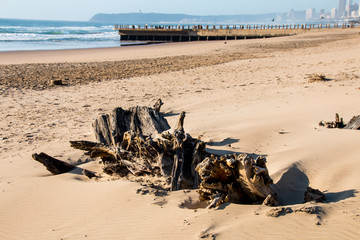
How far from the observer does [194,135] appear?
264 inches

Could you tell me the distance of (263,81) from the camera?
12211 mm

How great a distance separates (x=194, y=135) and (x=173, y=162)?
7.23ft

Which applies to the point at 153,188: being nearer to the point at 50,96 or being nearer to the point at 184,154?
the point at 184,154

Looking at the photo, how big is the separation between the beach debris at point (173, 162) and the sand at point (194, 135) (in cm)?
25

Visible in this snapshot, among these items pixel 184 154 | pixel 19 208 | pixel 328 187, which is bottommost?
pixel 19 208

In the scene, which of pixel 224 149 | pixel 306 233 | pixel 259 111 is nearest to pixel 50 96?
pixel 259 111

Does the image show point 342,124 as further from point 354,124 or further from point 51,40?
point 51,40

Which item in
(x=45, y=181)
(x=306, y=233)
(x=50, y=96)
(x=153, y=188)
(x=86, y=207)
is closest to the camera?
(x=306, y=233)

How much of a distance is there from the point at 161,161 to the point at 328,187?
81.4 inches

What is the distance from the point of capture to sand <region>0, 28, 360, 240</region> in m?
3.47

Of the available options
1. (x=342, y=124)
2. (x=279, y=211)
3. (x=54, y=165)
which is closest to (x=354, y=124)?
(x=342, y=124)

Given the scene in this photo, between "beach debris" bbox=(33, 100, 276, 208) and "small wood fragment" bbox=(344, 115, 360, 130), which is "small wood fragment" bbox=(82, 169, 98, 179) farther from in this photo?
"small wood fragment" bbox=(344, 115, 360, 130)

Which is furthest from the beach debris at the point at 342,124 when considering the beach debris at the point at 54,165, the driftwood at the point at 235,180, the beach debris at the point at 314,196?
the beach debris at the point at 54,165

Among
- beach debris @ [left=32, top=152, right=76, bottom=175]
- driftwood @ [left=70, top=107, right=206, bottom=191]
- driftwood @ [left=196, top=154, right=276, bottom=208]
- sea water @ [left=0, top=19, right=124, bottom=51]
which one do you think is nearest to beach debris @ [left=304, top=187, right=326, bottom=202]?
driftwood @ [left=196, top=154, right=276, bottom=208]
